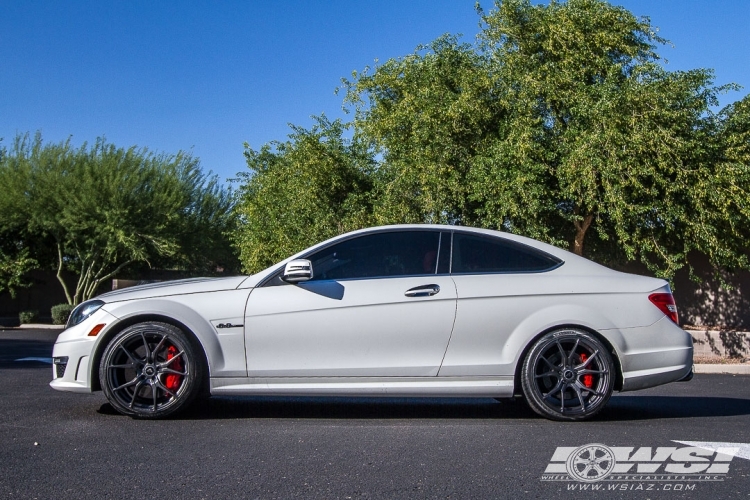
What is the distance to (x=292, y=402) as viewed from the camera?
7.29 m

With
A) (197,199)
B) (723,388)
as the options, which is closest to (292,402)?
(723,388)

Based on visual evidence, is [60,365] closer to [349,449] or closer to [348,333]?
[348,333]

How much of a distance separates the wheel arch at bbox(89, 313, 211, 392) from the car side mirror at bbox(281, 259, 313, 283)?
81 centimetres

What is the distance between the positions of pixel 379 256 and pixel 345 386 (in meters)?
1.04

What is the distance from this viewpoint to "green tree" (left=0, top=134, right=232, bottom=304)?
93.2 feet

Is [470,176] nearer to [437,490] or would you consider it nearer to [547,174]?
[547,174]

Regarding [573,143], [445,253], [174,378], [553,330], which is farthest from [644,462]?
[573,143]

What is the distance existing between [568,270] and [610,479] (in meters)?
2.21

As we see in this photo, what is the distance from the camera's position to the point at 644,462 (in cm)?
486

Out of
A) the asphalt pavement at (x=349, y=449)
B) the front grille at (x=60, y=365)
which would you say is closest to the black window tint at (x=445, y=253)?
the asphalt pavement at (x=349, y=449)

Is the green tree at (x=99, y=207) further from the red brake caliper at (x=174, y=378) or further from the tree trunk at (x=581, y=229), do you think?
the red brake caliper at (x=174, y=378)

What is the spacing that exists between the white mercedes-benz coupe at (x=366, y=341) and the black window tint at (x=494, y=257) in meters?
0.11

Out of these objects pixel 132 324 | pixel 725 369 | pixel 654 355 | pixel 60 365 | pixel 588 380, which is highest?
pixel 132 324

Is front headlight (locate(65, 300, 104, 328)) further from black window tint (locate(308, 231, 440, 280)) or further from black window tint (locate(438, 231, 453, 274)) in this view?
black window tint (locate(438, 231, 453, 274))
